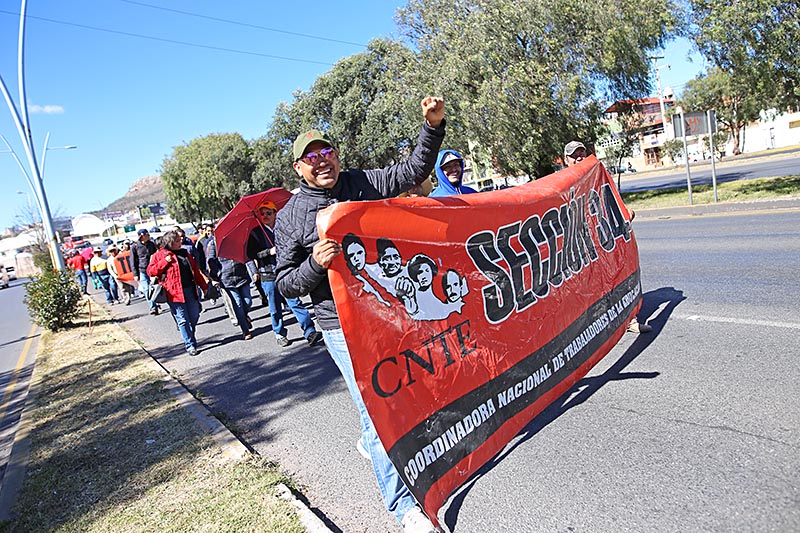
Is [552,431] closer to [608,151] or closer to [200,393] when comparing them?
[200,393]

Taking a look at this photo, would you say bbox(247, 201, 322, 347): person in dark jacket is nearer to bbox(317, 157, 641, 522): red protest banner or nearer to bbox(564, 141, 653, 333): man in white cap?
bbox(564, 141, 653, 333): man in white cap

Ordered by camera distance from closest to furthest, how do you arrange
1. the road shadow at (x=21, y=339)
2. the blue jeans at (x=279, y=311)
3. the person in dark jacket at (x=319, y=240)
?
the person in dark jacket at (x=319, y=240) < the blue jeans at (x=279, y=311) < the road shadow at (x=21, y=339)

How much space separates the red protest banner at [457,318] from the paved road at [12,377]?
10.4ft

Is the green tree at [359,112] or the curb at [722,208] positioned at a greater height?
the green tree at [359,112]

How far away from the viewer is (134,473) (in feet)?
14.0

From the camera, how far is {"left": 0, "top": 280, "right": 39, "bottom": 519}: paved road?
184 inches

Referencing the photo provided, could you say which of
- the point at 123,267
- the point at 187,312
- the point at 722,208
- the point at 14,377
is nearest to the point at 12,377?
the point at 14,377

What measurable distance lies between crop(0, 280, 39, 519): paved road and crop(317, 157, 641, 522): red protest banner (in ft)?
10.4

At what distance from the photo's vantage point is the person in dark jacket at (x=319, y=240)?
291cm

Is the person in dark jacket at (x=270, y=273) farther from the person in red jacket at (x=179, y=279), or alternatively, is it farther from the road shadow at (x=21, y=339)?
the road shadow at (x=21, y=339)

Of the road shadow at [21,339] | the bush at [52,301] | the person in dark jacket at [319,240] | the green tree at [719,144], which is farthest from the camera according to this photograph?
the green tree at [719,144]

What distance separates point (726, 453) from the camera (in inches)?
126

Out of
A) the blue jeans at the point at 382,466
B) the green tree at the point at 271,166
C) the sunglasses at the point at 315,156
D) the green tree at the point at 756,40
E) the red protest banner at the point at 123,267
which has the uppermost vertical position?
the green tree at the point at 271,166

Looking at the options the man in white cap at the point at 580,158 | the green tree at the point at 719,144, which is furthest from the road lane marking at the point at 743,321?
the green tree at the point at 719,144
